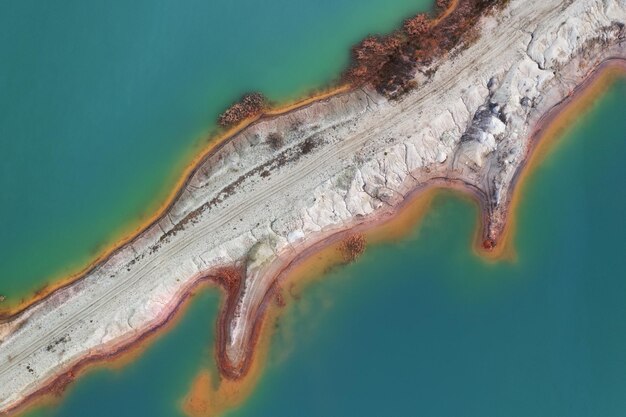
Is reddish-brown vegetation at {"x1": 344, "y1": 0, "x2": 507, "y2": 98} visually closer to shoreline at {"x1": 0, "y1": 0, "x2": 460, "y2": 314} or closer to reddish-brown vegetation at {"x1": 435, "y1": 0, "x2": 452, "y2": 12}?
reddish-brown vegetation at {"x1": 435, "y1": 0, "x2": 452, "y2": 12}

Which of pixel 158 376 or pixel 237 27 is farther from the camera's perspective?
pixel 237 27

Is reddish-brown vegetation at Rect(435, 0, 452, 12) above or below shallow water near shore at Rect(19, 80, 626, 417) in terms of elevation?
above

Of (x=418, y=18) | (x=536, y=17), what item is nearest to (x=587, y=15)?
(x=536, y=17)

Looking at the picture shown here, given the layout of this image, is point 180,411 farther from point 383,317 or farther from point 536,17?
point 536,17

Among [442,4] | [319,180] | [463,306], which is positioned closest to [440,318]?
[463,306]

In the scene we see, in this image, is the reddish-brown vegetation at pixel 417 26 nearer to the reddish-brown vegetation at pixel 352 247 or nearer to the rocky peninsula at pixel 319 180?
the rocky peninsula at pixel 319 180

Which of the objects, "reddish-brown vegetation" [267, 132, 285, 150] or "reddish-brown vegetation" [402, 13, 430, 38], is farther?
"reddish-brown vegetation" [402, 13, 430, 38]

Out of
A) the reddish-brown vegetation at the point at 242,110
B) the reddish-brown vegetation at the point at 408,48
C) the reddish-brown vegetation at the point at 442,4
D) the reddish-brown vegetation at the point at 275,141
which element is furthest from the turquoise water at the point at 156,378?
the reddish-brown vegetation at the point at 442,4

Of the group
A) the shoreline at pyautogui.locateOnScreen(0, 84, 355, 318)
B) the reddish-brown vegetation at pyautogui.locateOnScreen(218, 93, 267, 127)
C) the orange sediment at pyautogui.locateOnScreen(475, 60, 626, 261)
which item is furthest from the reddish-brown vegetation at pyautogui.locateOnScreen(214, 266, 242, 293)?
the orange sediment at pyautogui.locateOnScreen(475, 60, 626, 261)
